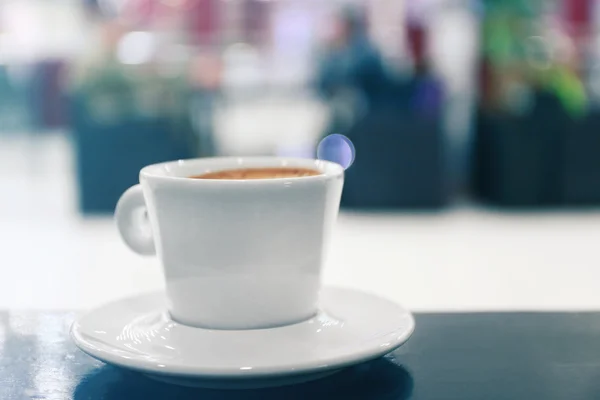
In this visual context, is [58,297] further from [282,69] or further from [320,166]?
[282,69]

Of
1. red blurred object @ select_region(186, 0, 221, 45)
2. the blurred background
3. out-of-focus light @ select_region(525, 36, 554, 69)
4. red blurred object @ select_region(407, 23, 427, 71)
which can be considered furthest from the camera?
red blurred object @ select_region(186, 0, 221, 45)

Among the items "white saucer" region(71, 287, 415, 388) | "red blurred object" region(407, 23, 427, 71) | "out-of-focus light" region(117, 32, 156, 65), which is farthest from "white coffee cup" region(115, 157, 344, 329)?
"red blurred object" region(407, 23, 427, 71)

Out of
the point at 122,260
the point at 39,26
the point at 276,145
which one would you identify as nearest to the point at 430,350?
the point at 122,260

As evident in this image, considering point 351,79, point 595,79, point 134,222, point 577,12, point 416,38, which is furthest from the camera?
point 577,12

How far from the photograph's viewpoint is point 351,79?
339 centimetres

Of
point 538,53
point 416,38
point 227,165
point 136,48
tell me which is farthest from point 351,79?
point 227,165

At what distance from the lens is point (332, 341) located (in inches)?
18.1

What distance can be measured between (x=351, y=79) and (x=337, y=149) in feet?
1.06

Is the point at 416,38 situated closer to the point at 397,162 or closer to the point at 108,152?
the point at 397,162

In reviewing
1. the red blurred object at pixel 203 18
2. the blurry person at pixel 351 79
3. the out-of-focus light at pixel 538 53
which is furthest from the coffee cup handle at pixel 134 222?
the red blurred object at pixel 203 18

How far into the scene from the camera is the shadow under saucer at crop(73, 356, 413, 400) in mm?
402

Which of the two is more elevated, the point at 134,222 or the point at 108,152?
the point at 134,222

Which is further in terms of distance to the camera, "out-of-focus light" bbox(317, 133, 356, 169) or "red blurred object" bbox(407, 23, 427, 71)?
"red blurred object" bbox(407, 23, 427, 71)

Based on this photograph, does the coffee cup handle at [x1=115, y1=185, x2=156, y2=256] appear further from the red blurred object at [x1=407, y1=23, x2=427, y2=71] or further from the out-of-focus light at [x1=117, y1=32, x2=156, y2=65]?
the red blurred object at [x1=407, y1=23, x2=427, y2=71]
